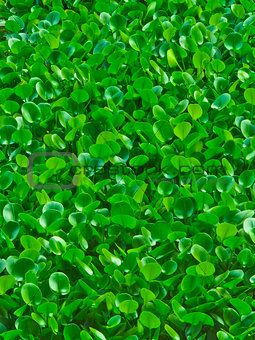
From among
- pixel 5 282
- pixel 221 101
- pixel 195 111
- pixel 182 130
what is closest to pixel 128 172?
pixel 182 130

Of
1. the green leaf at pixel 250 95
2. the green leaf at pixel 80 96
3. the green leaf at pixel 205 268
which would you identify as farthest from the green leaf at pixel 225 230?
the green leaf at pixel 80 96

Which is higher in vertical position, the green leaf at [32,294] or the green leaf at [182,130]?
the green leaf at [182,130]

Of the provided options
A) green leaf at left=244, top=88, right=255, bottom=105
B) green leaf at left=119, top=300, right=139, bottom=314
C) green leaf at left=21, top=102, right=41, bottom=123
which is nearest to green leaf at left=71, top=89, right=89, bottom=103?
green leaf at left=21, top=102, right=41, bottom=123

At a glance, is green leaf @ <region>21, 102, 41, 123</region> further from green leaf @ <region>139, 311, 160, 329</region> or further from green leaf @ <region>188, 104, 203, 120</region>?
green leaf @ <region>139, 311, 160, 329</region>

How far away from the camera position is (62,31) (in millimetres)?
2719

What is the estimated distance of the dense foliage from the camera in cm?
159

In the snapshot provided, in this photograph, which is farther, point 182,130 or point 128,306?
point 182,130

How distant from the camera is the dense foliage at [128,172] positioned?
159cm

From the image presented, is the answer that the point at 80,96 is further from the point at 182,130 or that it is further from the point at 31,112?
the point at 182,130

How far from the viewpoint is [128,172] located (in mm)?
2027

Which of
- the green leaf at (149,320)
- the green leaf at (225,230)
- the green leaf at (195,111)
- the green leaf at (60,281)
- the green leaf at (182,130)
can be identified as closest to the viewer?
the green leaf at (149,320)

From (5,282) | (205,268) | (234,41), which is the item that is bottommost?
(5,282)

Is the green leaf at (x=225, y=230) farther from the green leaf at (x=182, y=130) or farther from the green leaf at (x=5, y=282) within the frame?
the green leaf at (x=5, y=282)

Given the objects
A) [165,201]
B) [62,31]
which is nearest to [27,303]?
[165,201]
